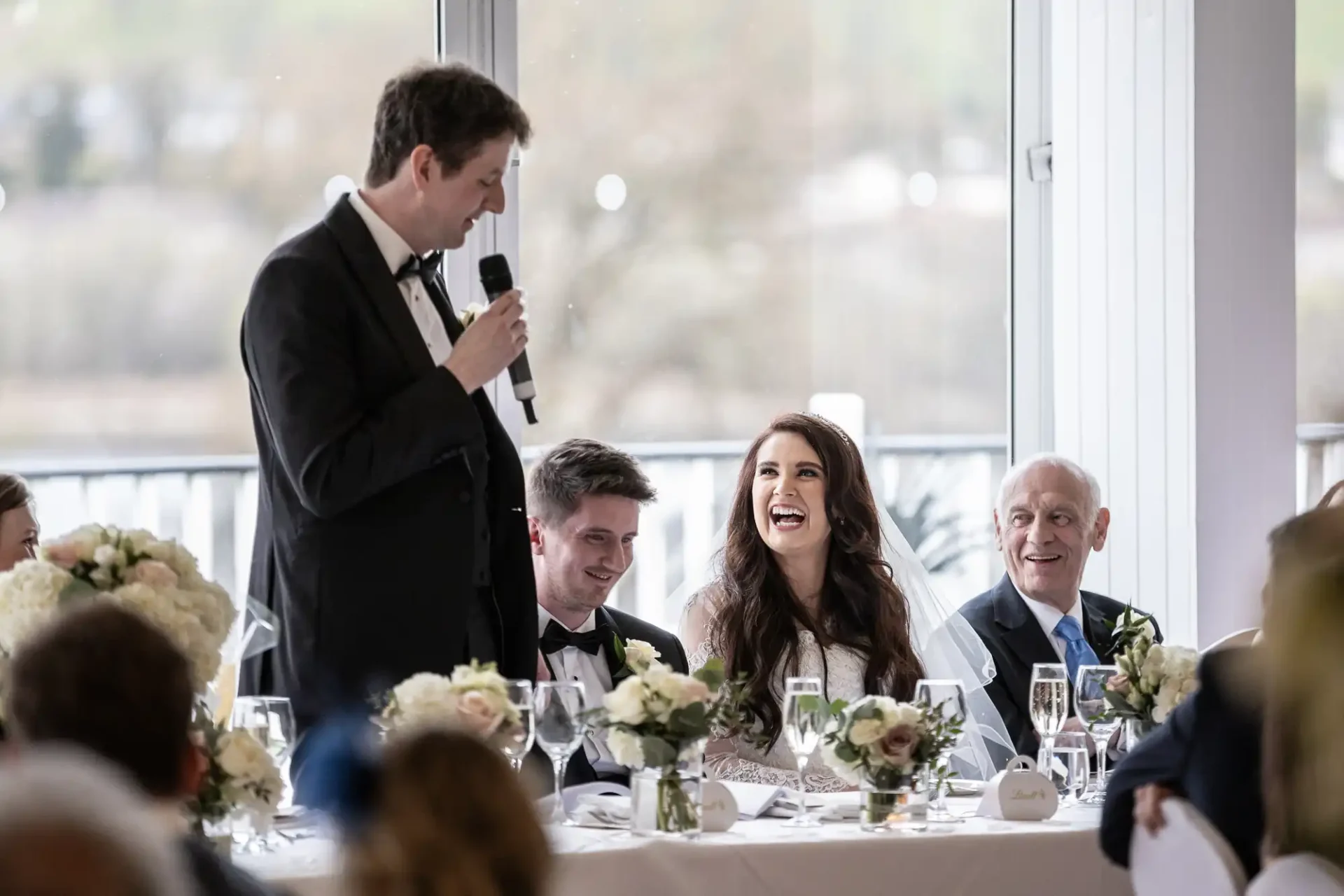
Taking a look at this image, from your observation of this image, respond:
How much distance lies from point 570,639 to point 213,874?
72.5 inches

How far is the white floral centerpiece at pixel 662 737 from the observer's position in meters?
2.65

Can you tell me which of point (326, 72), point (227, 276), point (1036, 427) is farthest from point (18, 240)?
point (1036, 427)

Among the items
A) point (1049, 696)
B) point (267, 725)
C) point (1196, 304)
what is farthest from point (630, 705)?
point (1196, 304)

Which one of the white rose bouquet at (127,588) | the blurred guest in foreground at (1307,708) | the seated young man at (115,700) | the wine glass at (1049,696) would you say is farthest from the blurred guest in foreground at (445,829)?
the wine glass at (1049,696)

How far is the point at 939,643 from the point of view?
157 inches

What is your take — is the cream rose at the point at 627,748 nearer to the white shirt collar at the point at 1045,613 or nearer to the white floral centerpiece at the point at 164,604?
the white floral centerpiece at the point at 164,604

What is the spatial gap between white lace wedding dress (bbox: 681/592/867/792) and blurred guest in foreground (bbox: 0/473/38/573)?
4.24ft

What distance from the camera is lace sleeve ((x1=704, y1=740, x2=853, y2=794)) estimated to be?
339 cm

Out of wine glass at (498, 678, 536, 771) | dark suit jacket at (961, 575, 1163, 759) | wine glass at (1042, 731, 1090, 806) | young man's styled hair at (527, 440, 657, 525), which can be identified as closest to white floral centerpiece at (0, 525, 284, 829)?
wine glass at (498, 678, 536, 771)

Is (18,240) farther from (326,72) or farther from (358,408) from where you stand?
(358,408)

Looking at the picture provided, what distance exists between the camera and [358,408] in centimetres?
303

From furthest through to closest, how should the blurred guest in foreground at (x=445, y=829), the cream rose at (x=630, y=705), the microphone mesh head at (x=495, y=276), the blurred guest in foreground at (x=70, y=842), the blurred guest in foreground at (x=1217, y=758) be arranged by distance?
the microphone mesh head at (x=495, y=276)
the cream rose at (x=630, y=705)
the blurred guest in foreground at (x=1217, y=758)
the blurred guest in foreground at (x=445, y=829)
the blurred guest in foreground at (x=70, y=842)

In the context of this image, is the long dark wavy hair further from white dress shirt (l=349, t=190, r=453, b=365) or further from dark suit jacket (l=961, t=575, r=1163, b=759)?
white dress shirt (l=349, t=190, r=453, b=365)

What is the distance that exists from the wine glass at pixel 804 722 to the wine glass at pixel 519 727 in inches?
16.2
